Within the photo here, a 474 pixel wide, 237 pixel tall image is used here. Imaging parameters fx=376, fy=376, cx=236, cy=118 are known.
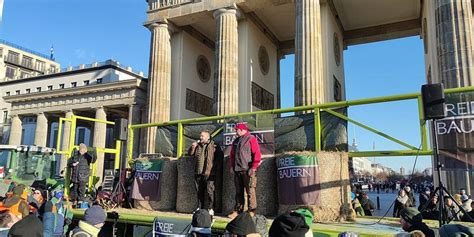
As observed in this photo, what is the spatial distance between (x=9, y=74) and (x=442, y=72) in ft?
237

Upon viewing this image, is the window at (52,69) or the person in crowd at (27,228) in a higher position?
the window at (52,69)

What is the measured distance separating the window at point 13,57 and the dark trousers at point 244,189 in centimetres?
7439

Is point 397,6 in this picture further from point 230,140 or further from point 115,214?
point 115,214

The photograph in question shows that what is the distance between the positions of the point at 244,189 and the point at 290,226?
3268 mm

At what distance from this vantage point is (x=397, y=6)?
78.3ft

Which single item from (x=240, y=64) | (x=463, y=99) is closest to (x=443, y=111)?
(x=463, y=99)

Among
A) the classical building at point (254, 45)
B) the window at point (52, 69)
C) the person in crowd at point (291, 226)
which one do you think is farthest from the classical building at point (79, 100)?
the person in crowd at point (291, 226)

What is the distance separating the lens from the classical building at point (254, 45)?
19766mm

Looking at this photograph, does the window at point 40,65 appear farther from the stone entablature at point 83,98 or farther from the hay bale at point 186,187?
the hay bale at point 186,187

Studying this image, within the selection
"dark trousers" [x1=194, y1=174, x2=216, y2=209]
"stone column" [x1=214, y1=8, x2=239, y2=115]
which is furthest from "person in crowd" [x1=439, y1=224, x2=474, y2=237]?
"stone column" [x1=214, y1=8, x2=239, y2=115]

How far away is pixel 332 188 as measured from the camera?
5.85 meters

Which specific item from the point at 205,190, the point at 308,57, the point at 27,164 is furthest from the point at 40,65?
the point at 205,190

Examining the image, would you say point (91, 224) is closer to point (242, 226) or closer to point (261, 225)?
point (261, 225)

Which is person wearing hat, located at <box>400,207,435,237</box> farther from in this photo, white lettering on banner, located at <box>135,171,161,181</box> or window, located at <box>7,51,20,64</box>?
window, located at <box>7,51,20,64</box>
